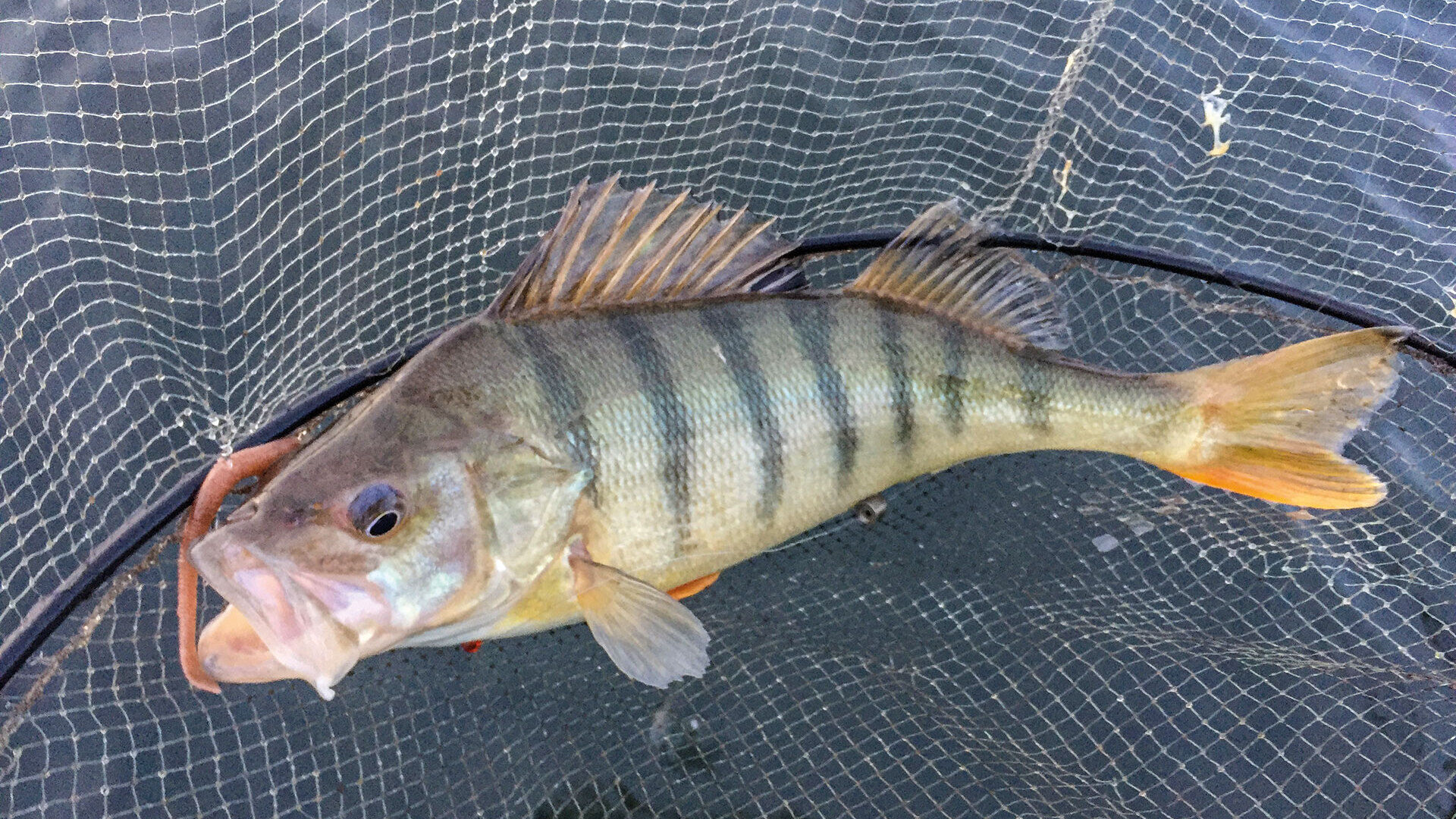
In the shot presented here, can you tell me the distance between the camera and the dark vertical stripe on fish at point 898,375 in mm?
2895

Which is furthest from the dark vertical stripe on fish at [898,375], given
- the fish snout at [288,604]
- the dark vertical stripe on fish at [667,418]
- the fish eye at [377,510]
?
the fish snout at [288,604]

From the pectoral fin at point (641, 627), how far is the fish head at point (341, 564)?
242 mm

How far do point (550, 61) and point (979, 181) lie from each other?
1.89m

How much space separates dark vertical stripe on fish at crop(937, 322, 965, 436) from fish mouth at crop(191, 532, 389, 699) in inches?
63.8

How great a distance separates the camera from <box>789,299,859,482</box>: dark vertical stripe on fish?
2.81 metres

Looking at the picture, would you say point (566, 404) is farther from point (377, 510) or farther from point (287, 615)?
point (287, 615)

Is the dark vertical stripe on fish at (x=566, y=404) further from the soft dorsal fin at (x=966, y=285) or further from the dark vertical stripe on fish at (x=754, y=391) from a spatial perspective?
the soft dorsal fin at (x=966, y=285)

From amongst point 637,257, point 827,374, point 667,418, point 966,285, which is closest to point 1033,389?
point 966,285

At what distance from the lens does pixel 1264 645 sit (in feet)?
11.4

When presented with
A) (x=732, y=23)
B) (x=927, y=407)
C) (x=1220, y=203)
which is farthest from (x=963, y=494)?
(x=732, y=23)

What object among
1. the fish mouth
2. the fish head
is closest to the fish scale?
the fish head

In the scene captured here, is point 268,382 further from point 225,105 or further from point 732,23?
point 732,23

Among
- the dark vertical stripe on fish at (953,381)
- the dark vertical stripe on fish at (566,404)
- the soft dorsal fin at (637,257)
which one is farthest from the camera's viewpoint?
the dark vertical stripe on fish at (953,381)

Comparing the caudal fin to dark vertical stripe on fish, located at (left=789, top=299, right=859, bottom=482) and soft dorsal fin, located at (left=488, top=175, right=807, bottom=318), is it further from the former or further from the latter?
soft dorsal fin, located at (left=488, top=175, right=807, bottom=318)
